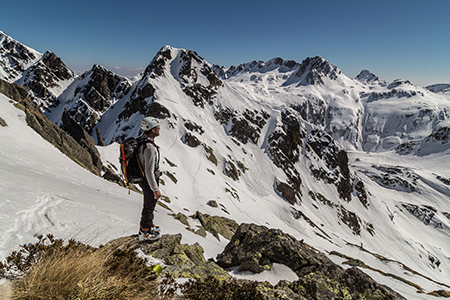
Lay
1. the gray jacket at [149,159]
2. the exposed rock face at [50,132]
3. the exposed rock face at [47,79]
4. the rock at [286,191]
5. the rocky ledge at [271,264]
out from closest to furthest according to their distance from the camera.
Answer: the rocky ledge at [271,264] < the gray jacket at [149,159] < the exposed rock face at [50,132] < the rock at [286,191] < the exposed rock face at [47,79]

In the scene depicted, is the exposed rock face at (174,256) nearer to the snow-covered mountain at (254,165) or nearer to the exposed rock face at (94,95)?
the snow-covered mountain at (254,165)

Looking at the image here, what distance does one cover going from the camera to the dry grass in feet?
8.01

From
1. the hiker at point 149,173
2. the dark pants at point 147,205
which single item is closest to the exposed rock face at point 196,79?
the hiker at point 149,173

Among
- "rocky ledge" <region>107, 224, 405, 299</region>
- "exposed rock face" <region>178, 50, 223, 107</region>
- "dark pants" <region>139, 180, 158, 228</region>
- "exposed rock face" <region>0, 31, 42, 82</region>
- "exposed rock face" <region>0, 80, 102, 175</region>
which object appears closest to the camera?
"rocky ledge" <region>107, 224, 405, 299</region>

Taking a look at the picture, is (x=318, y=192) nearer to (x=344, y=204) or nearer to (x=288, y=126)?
(x=344, y=204)

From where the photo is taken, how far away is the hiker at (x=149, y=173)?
5629 millimetres

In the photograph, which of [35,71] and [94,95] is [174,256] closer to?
[94,95]

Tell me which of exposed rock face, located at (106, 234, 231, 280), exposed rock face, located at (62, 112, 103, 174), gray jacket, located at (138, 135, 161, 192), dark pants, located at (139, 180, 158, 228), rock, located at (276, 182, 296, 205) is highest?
gray jacket, located at (138, 135, 161, 192)

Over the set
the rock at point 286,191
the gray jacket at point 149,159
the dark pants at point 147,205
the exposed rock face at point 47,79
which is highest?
the exposed rock face at point 47,79

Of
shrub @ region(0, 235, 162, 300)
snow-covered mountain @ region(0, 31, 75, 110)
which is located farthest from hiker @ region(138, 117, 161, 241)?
snow-covered mountain @ region(0, 31, 75, 110)

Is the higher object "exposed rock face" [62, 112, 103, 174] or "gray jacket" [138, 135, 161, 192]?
"gray jacket" [138, 135, 161, 192]

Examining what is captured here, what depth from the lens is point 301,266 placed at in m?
7.39

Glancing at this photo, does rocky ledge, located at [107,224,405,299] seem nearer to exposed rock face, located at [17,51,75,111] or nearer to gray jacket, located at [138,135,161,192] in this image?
gray jacket, located at [138,135,161,192]

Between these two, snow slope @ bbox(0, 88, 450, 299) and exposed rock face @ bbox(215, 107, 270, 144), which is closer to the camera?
snow slope @ bbox(0, 88, 450, 299)
